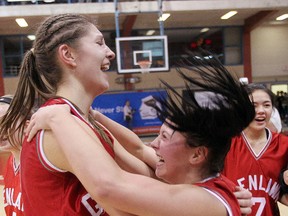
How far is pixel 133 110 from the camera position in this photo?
33.9ft

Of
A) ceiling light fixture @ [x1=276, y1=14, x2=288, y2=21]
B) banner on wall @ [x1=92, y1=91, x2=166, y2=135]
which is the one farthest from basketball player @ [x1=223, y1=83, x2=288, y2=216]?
ceiling light fixture @ [x1=276, y1=14, x2=288, y2=21]

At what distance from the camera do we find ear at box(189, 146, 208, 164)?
0.97 meters

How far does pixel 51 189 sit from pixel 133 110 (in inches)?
368

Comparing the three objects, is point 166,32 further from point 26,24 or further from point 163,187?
point 163,187

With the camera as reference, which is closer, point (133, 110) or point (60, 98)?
point (60, 98)

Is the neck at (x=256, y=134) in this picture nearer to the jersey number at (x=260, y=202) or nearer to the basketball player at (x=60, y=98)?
the jersey number at (x=260, y=202)

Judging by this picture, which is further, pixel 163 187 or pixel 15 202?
pixel 15 202

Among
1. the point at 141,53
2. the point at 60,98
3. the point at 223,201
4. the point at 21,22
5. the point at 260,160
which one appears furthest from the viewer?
the point at 21,22

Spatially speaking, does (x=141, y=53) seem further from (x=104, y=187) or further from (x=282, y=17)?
(x=104, y=187)

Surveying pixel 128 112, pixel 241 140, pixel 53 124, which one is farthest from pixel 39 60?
pixel 128 112

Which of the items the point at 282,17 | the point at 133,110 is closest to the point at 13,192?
the point at 133,110

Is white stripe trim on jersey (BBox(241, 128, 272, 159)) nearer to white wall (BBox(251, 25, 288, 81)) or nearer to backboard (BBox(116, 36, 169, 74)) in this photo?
backboard (BBox(116, 36, 169, 74))

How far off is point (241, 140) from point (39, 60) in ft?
3.99

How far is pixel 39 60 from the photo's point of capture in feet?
3.79
